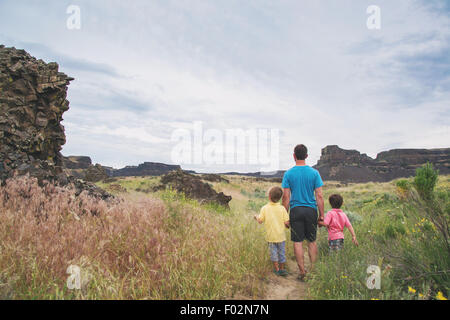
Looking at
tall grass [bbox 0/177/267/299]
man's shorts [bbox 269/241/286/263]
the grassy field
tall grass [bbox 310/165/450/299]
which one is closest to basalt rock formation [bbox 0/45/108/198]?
tall grass [bbox 0/177/267/299]

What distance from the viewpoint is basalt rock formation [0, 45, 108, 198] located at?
768 cm

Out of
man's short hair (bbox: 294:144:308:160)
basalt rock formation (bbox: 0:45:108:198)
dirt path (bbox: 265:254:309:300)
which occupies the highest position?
basalt rock formation (bbox: 0:45:108:198)

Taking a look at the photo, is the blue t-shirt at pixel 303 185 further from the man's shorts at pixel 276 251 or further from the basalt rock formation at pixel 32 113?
the basalt rock formation at pixel 32 113

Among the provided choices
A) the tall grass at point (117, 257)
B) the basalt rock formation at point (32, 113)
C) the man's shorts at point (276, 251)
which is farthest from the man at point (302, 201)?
the basalt rock formation at point (32, 113)

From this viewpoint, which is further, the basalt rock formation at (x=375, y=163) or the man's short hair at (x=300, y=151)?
the basalt rock formation at (x=375, y=163)

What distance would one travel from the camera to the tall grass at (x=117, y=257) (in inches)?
105

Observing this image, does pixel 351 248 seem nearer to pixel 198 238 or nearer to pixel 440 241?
pixel 440 241

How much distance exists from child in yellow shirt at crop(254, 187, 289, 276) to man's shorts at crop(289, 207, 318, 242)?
15 cm

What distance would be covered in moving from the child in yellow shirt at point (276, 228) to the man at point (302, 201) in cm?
19

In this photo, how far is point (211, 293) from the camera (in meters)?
2.88

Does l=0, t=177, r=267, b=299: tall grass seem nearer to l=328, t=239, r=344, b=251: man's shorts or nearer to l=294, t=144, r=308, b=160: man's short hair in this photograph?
l=328, t=239, r=344, b=251: man's shorts

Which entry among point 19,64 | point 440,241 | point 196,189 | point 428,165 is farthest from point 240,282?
point 19,64

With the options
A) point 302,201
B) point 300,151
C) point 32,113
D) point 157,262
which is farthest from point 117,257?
point 32,113
